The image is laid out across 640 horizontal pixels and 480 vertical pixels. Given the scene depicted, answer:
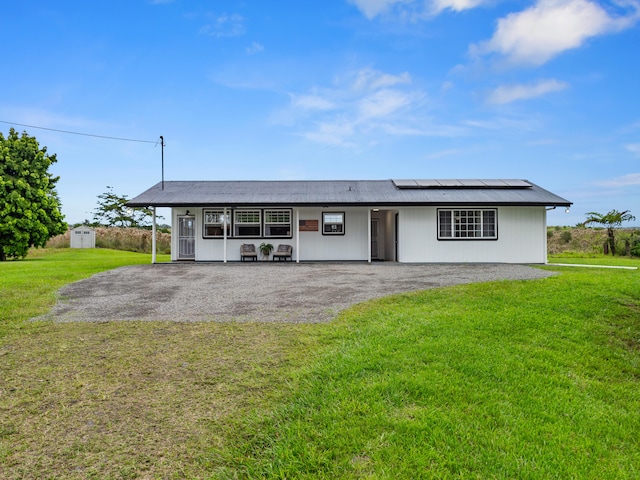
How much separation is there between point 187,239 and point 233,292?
28.4ft

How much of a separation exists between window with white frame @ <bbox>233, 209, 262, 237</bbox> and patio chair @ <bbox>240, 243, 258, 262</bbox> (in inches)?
24.8

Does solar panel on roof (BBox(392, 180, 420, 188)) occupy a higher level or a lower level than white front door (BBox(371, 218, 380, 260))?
higher

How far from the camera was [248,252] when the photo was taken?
15250 millimetres

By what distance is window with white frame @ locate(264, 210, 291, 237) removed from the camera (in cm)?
1565

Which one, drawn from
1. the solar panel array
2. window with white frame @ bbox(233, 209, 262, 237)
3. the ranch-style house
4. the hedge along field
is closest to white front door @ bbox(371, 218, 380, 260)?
the ranch-style house

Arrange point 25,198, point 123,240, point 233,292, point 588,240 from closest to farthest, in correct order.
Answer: point 233,292 < point 25,198 < point 588,240 < point 123,240

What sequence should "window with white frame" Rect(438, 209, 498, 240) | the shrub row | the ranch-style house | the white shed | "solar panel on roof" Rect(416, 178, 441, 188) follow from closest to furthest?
1. the ranch-style house
2. "window with white frame" Rect(438, 209, 498, 240)
3. "solar panel on roof" Rect(416, 178, 441, 188)
4. the shrub row
5. the white shed

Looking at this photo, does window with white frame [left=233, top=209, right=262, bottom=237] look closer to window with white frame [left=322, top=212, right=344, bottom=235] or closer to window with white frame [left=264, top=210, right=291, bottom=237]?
window with white frame [left=264, top=210, right=291, bottom=237]

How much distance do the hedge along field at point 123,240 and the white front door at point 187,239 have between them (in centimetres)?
968

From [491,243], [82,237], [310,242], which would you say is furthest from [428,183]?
[82,237]

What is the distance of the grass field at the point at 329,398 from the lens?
2307 millimetres

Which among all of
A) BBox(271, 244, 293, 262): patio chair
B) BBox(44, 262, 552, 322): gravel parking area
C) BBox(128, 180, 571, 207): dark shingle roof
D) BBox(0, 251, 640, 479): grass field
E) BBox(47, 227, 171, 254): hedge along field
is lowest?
BBox(0, 251, 640, 479): grass field

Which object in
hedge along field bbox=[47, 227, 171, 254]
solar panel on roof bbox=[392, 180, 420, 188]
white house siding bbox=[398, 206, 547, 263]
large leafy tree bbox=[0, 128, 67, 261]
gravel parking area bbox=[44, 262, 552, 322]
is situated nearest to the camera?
gravel parking area bbox=[44, 262, 552, 322]

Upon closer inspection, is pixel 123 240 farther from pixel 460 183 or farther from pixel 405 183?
pixel 460 183
